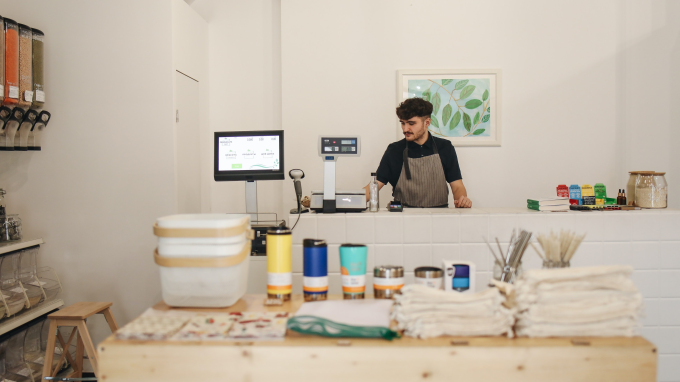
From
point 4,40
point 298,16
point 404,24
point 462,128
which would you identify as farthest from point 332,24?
point 4,40

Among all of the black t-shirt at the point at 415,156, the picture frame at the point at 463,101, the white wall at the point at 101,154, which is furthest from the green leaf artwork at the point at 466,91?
the white wall at the point at 101,154

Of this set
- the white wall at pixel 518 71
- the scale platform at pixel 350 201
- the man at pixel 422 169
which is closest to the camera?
the scale platform at pixel 350 201

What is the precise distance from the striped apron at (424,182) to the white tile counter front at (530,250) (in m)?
1.08

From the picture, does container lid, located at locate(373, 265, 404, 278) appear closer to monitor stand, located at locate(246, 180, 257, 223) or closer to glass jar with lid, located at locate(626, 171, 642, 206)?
monitor stand, located at locate(246, 180, 257, 223)

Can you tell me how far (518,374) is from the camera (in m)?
1.13

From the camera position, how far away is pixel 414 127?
10.6 feet

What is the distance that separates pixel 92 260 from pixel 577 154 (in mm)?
3723

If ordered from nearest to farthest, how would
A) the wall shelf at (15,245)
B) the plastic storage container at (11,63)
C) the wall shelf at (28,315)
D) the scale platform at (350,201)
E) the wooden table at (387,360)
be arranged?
the wooden table at (387,360), the scale platform at (350,201), the wall shelf at (28,315), the wall shelf at (15,245), the plastic storage container at (11,63)

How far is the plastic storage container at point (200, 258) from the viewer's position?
1.41m

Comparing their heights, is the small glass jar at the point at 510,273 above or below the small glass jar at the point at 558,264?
below

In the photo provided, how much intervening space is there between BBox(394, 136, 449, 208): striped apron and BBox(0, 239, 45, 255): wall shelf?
236 cm

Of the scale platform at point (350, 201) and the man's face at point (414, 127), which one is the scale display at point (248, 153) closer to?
the scale platform at point (350, 201)

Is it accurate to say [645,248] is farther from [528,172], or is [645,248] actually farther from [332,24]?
[332,24]

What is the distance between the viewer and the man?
3.32 m
